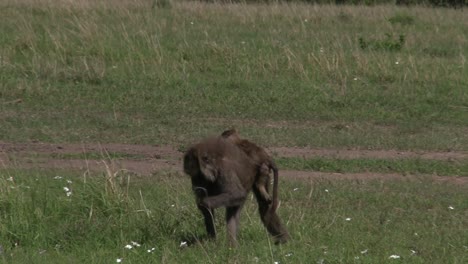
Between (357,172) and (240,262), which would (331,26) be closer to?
(357,172)

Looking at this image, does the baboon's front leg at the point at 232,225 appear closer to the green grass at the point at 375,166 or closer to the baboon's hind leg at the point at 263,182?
the baboon's hind leg at the point at 263,182

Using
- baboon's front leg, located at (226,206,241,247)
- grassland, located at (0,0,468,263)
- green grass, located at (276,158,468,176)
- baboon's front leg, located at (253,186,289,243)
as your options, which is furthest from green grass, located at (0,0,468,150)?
baboon's front leg, located at (226,206,241,247)

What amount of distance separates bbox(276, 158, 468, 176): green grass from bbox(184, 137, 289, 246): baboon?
11.3ft

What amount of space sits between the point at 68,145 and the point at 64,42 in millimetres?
4594

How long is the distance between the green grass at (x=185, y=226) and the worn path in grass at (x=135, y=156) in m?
0.97

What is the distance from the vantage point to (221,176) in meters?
5.97

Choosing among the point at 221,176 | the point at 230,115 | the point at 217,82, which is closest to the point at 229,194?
the point at 221,176

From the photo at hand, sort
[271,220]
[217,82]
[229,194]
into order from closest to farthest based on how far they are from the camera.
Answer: [229,194] < [271,220] < [217,82]

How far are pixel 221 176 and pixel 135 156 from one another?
3.99 meters

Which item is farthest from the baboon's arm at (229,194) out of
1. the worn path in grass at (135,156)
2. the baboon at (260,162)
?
the worn path in grass at (135,156)

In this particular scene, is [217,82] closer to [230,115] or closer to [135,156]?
[230,115]

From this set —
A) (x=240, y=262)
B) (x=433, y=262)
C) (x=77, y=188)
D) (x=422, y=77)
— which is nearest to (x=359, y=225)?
(x=433, y=262)

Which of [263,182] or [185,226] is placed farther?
[185,226]

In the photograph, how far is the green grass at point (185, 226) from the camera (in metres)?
6.21
